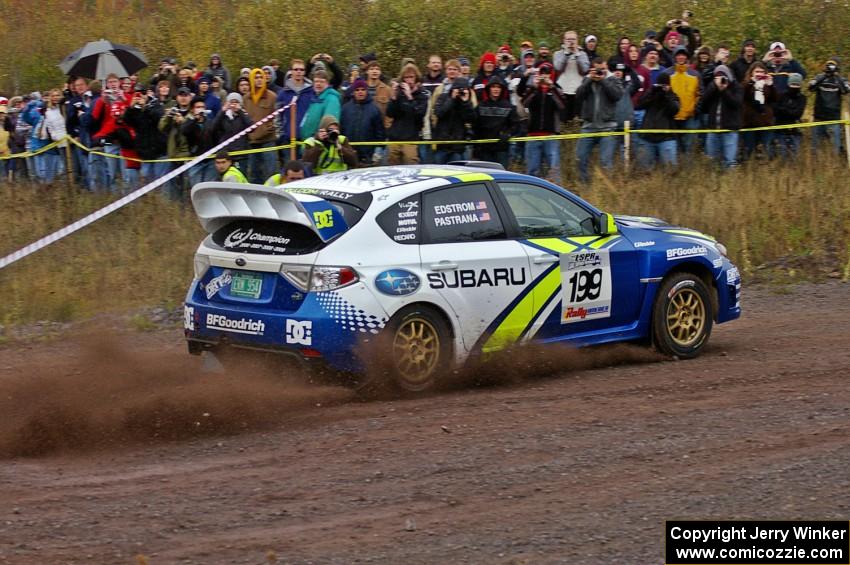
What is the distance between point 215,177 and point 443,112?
3.15 metres

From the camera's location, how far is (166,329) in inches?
520

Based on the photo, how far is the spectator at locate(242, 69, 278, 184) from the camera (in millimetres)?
16859

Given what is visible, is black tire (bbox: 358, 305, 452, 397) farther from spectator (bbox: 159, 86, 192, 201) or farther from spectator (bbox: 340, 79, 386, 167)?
spectator (bbox: 159, 86, 192, 201)

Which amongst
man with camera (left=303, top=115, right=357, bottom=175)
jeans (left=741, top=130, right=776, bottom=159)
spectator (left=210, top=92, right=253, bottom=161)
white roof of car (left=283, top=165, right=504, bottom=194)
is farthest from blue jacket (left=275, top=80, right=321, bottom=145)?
white roof of car (left=283, top=165, right=504, bottom=194)

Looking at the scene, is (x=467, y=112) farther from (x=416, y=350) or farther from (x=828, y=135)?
(x=416, y=350)

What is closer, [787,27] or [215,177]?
[215,177]

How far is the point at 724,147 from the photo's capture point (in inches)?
699

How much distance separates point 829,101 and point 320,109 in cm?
733

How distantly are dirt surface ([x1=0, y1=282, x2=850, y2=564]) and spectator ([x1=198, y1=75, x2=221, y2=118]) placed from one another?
7409 mm

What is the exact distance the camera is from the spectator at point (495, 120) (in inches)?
642

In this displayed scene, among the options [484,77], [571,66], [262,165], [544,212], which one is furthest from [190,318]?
[571,66]

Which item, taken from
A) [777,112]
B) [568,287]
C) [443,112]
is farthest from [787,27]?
[568,287]

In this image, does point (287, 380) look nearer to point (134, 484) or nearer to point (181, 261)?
point (134, 484)

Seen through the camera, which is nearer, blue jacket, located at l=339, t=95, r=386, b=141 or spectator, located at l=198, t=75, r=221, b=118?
blue jacket, located at l=339, t=95, r=386, b=141
